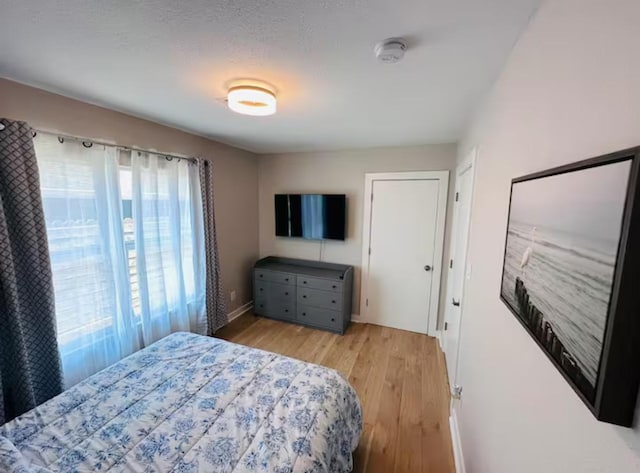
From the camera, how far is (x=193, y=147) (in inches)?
115

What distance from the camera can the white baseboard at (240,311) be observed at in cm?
365

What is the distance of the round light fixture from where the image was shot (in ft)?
5.26

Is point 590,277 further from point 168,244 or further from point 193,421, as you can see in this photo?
point 168,244

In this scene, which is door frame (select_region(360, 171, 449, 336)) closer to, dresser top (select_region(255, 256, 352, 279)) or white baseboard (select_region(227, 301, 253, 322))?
dresser top (select_region(255, 256, 352, 279))

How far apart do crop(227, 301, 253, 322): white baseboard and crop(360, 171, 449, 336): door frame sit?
163 centimetres

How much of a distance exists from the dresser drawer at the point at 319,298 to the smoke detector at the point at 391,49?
257cm

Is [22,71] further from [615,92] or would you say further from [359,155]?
[359,155]

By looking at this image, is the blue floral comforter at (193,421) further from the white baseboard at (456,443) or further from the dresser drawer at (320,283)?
the dresser drawer at (320,283)

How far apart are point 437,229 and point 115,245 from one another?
318 cm

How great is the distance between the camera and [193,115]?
89.8 inches

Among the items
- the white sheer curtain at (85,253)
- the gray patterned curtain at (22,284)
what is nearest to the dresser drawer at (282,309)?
the white sheer curtain at (85,253)

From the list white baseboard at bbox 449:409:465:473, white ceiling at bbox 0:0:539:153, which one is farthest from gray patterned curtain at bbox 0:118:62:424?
white baseboard at bbox 449:409:465:473

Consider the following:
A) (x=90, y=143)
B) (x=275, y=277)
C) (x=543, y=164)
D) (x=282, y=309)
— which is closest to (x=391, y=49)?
(x=543, y=164)

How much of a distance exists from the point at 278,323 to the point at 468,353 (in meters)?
2.46
